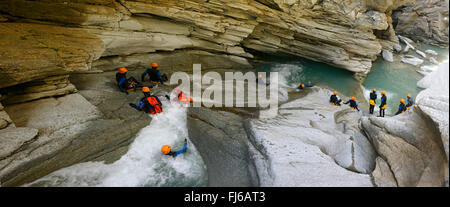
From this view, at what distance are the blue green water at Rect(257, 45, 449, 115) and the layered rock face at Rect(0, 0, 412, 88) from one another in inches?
32.0

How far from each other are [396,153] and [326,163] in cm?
155

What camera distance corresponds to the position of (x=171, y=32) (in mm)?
11758

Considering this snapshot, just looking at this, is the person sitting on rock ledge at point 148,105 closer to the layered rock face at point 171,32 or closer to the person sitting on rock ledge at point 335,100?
the layered rock face at point 171,32

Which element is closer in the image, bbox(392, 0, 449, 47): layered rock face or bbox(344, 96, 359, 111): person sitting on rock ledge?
bbox(344, 96, 359, 111): person sitting on rock ledge

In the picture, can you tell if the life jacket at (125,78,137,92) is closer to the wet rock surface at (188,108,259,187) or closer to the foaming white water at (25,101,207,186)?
the foaming white water at (25,101,207,186)

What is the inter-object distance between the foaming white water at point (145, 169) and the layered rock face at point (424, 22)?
1383 inches

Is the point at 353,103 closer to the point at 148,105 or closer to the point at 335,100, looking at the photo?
the point at 335,100

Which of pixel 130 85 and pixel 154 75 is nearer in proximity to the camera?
pixel 130 85

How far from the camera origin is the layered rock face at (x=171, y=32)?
6867 millimetres

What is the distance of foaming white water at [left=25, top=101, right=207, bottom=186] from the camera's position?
15.9ft

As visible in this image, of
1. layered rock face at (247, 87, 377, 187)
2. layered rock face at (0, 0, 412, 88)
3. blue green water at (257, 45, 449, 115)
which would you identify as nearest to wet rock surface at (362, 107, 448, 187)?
layered rock face at (247, 87, 377, 187)

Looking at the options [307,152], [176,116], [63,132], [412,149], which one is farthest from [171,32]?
[412,149]

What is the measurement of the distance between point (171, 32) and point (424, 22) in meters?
34.1

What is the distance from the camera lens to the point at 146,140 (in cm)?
614
